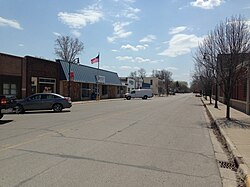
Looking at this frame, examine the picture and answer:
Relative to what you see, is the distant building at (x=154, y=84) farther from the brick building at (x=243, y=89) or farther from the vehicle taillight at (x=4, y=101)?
the vehicle taillight at (x=4, y=101)

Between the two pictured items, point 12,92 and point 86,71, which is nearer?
point 12,92

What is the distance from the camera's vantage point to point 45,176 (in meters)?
6.19

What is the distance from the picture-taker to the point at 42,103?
25016 mm

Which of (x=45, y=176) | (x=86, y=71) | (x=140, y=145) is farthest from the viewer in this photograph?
(x=86, y=71)

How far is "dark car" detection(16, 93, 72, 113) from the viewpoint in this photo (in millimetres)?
24500

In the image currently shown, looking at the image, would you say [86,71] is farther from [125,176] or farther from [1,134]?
[125,176]

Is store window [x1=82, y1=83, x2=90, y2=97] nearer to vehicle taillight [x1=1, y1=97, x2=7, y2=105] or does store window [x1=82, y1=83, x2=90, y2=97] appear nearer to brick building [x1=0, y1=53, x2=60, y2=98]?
brick building [x1=0, y1=53, x2=60, y2=98]

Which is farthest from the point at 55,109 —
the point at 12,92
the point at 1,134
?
the point at 1,134

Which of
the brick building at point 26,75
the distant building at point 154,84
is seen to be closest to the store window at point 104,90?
the brick building at point 26,75

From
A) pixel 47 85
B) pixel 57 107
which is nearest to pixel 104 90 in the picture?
pixel 47 85

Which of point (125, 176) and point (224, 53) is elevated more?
point (224, 53)

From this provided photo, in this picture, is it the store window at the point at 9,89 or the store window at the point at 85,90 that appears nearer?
the store window at the point at 9,89

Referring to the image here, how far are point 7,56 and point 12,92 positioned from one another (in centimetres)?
396

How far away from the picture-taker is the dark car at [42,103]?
80.4ft
